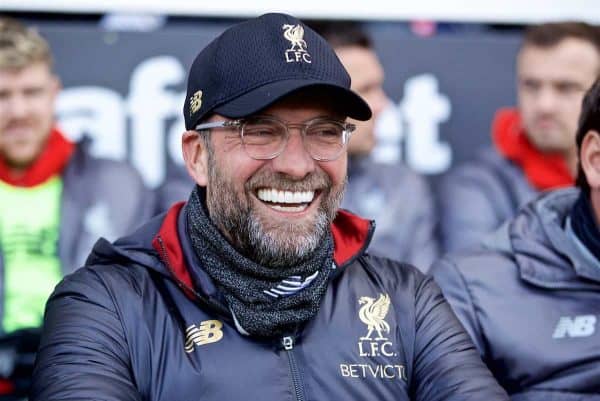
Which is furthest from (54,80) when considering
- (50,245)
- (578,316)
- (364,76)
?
(578,316)

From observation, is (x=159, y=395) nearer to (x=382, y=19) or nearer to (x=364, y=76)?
(x=364, y=76)

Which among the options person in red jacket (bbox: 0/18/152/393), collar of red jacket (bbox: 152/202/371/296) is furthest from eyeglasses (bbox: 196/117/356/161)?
person in red jacket (bbox: 0/18/152/393)

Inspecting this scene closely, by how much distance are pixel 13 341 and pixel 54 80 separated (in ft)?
4.25

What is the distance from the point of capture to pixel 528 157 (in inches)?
171

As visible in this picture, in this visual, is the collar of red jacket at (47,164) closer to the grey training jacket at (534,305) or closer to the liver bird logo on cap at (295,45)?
the grey training jacket at (534,305)

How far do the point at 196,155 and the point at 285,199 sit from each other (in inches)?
9.8

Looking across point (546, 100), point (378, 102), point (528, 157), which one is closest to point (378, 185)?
point (378, 102)

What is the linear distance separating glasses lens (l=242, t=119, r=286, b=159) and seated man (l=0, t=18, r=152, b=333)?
1917 mm

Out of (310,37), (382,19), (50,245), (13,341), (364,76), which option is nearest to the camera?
(310,37)

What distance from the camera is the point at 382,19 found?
4.51 m

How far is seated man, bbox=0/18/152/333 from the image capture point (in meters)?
3.77

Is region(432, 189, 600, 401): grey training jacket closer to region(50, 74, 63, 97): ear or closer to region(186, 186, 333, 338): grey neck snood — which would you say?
region(186, 186, 333, 338): grey neck snood

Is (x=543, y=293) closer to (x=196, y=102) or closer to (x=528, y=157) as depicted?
(x=196, y=102)

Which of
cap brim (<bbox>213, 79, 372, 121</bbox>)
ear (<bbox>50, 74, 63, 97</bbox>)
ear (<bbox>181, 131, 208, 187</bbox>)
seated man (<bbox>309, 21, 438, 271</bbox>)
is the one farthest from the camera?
seated man (<bbox>309, 21, 438, 271</bbox>)
